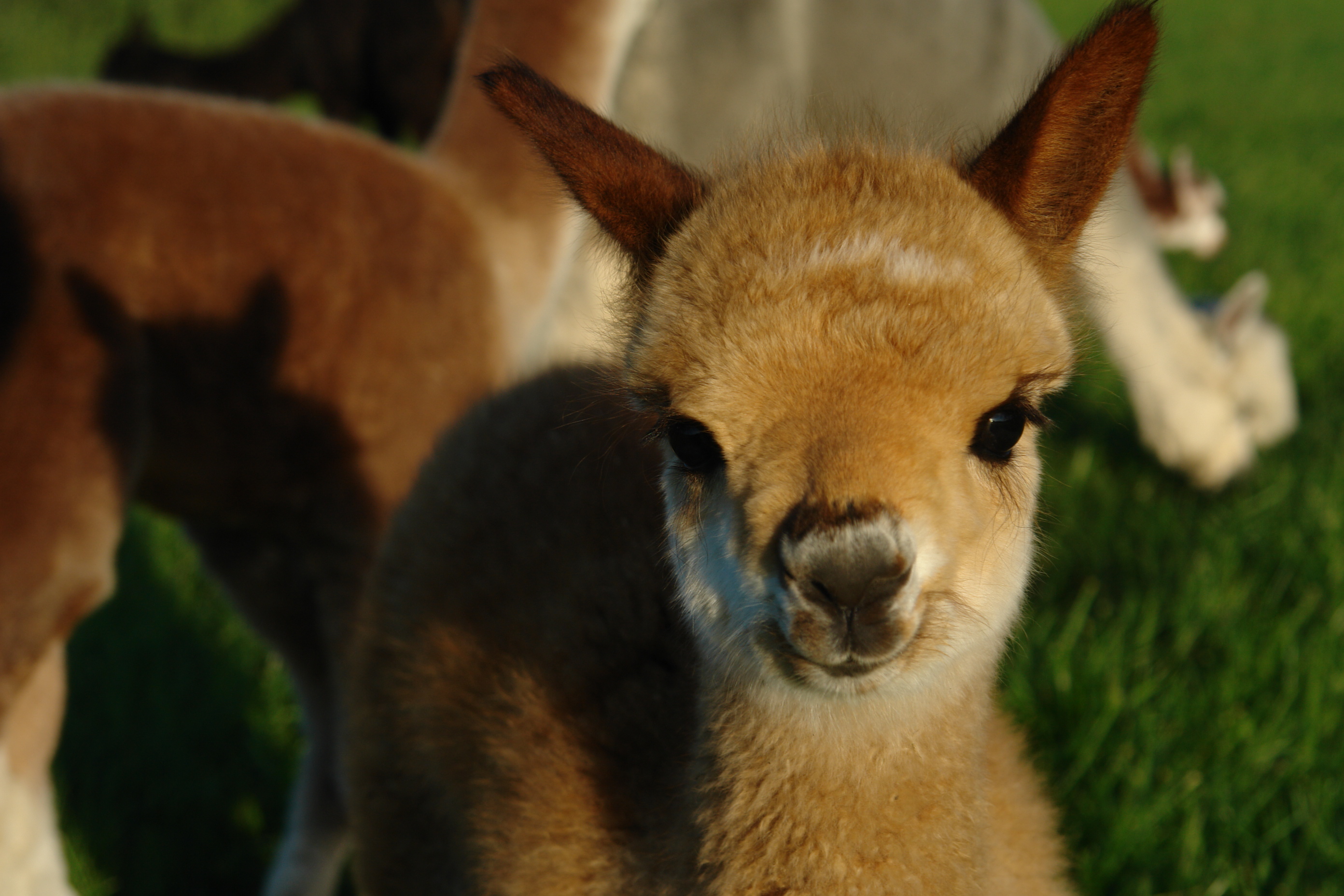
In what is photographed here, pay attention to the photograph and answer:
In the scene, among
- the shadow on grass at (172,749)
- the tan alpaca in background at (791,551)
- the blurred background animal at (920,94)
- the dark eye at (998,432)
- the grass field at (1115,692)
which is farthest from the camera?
the blurred background animal at (920,94)

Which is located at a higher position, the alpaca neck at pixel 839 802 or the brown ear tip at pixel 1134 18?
the brown ear tip at pixel 1134 18

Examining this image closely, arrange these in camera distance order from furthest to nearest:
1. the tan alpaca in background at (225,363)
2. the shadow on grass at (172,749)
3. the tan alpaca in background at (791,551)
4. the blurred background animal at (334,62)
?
the blurred background animal at (334,62) < the shadow on grass at (172,749) < the tan alpaca in background at (225,363) < the tan alpaca in background at (791,551)

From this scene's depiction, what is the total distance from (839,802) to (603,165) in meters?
1.05

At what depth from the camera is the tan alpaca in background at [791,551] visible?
1608mm

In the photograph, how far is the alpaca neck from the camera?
1.79 meters

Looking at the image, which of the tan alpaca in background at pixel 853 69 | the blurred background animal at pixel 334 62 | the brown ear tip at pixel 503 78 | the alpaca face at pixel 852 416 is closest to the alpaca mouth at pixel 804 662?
the alpaca face at pixel 852 416

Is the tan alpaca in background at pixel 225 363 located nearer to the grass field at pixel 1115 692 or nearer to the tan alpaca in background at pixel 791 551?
the grass field at pixel 1115 692

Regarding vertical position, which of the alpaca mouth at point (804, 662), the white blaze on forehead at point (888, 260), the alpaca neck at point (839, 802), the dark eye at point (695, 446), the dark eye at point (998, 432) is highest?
the white blaze on forehead at point (888, 260)

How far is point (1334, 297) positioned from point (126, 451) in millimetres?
6685

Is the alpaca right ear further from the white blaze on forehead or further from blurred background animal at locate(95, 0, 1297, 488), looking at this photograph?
blurred background animal at locate(95, 0, 1297, 488)

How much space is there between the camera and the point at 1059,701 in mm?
3377

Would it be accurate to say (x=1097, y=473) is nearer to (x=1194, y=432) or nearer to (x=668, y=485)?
(x=1194, y=432)

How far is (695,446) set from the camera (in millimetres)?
1751

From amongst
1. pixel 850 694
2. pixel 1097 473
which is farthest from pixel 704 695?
pixel 1097 473
